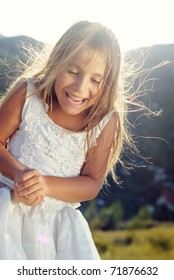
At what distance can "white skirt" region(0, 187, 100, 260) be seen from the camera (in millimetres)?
2004

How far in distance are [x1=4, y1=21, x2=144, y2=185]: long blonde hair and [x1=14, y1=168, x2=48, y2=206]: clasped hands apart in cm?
30

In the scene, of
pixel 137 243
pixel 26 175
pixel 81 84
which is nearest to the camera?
pixel 26 175

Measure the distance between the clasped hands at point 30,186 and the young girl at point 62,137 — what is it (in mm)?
56

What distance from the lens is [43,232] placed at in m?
2.07

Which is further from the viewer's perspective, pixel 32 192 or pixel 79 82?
Result: pixel 79 82

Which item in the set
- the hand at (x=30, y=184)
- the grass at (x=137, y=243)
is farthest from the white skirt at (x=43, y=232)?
the grass at (x=137, y=243)

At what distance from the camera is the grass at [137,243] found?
7.16 meters

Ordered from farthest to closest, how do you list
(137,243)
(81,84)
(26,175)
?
(137,243)
(81,84)
(26,175)

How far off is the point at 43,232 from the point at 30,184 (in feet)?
0.72

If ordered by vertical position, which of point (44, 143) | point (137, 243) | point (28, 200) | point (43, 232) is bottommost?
point (137, 243)

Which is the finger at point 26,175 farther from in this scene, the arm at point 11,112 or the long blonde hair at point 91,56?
the long blonde hair at point 91,56

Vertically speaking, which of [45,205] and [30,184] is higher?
[30,184]

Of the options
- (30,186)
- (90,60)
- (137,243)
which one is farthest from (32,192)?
(137,243)

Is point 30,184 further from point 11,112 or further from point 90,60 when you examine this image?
point 90,60
